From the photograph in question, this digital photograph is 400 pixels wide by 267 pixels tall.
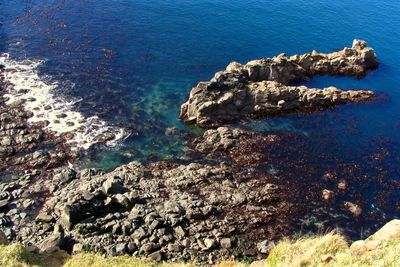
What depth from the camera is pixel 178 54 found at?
82.7 meters

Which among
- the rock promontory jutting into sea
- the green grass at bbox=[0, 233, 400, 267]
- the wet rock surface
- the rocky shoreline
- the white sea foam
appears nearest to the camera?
the green grass at bbox=[0, 233, 400, 267]

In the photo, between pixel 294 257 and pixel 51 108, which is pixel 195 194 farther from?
pixel 51 108

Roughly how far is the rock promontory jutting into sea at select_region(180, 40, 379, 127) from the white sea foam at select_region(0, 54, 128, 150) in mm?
13396

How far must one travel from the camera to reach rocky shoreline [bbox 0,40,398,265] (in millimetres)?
44344

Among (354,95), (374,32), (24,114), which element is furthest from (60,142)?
(374,32)

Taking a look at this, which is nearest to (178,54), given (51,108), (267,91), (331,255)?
(267,91)

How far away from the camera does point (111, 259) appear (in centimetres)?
3788

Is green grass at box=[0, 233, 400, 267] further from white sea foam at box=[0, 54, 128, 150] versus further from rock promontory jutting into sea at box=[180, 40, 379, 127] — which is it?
rock promontory jutting into sea at box=[180, 40, 379, 127]

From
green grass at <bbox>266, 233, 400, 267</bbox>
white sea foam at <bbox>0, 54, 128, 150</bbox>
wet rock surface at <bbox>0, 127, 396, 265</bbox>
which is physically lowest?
wet rock surface at <bbox>0, 127, 396, 265</bbox>

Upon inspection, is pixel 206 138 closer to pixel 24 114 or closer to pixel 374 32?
pixel 24 114

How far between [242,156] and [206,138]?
6429mm

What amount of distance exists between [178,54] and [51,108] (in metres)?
28.8

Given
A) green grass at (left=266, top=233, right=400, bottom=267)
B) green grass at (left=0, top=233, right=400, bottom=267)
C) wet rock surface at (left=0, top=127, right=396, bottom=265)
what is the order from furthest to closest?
wet rock surface at (left=0, top=127, right=396, bottom=265), green grass at (left=0, top=233, right=400, bottom=267), green grass at (left=266, top=233, right=400, bottom=267)

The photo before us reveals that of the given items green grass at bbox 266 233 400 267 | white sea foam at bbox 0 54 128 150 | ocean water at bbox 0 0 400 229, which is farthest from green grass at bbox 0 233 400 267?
white sea foam at bbox 0 54 128 150
